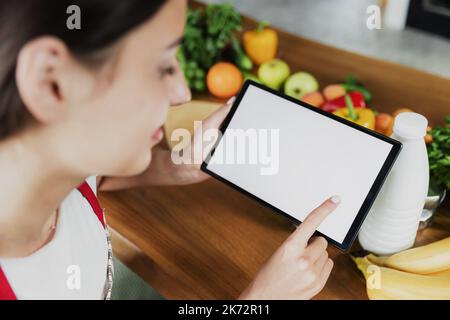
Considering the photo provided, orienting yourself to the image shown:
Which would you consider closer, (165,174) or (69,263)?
(69,263)

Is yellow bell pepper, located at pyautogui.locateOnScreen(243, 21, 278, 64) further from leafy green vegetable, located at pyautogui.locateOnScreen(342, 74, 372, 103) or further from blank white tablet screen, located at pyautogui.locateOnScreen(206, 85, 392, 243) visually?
blank white tablet screen, located at pyautogui.locateOnScreen(206, 85, 392, 243)

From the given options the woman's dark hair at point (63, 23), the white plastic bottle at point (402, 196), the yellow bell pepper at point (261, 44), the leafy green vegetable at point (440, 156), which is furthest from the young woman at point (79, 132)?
the yellow bell pepper at point (261, 44)

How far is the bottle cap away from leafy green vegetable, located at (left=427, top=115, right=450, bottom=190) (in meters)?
0.19

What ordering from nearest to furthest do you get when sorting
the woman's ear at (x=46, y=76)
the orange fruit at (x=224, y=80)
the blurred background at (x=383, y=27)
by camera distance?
1. the woman's ear at (x=46, y=76)
2. the orange fruit at (x=224, y=80)
3. the blurred background at (x=383, y=27)

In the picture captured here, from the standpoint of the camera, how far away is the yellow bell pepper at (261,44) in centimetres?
136

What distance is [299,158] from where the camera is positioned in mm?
814

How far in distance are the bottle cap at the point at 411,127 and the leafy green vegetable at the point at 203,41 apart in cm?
65

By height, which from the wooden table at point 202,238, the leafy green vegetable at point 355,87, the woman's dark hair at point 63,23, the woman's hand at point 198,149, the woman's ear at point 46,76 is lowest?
the wooden table at point 202,238

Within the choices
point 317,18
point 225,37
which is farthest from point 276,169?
point 317,18

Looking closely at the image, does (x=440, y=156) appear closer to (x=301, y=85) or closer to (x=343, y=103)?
(x=343, y=103)

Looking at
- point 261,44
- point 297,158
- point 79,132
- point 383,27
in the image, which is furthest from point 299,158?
point 383,27

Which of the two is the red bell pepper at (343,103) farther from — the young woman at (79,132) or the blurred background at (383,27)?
the blurred background at (383,27)

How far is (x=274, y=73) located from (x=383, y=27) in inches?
76.6
